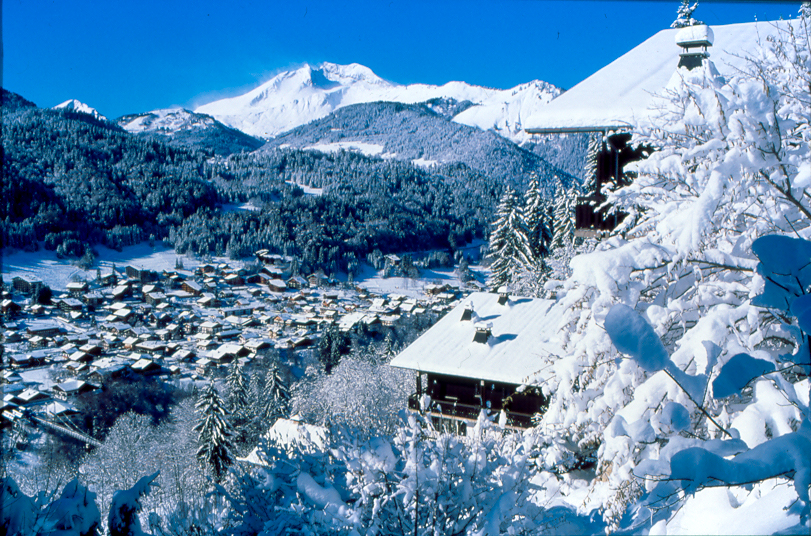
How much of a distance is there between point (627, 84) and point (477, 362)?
6108mm

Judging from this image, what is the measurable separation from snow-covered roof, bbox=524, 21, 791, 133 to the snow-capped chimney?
143 millimetres

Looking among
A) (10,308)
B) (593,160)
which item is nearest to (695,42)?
(593,160)

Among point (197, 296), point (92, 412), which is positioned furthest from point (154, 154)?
point (92, 412)

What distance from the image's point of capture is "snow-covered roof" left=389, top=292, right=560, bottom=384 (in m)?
10.2

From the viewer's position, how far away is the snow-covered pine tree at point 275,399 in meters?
26.5

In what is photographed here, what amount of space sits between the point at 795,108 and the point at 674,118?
874 millimetres

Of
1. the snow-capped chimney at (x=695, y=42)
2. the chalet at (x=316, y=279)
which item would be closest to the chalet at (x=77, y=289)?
the chalet at (x=316, y=279)

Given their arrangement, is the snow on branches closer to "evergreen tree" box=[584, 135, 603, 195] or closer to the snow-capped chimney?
the snow-capped chimney

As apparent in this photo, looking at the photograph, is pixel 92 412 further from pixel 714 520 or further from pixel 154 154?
pixel 154 154

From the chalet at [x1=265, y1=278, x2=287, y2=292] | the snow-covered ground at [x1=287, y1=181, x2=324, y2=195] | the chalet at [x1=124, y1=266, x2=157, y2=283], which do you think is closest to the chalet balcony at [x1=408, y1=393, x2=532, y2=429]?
the chalet at [x1=265, y1=278, x2=287, y2=292]

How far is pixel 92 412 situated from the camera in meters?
29.2

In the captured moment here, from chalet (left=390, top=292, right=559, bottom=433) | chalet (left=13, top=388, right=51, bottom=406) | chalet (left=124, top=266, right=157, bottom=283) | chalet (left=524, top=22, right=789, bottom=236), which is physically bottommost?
chalet (left=13, top=388, right=51, bottom=406)

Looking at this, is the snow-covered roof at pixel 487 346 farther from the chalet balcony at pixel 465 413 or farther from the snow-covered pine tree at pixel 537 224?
the snow-covered pine tree at pixel 537 224

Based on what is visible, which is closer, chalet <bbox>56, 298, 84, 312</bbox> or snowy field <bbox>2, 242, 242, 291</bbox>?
chalet <bbox>56, 298, 84, 312</bbox>
